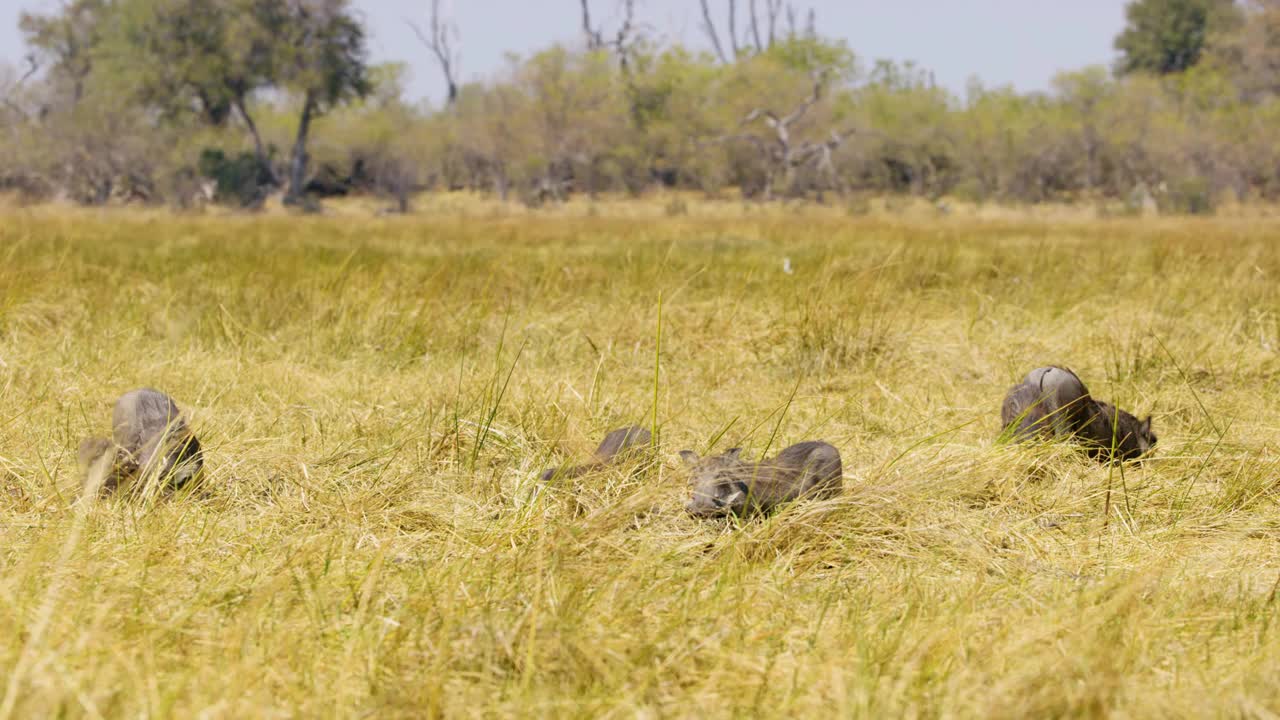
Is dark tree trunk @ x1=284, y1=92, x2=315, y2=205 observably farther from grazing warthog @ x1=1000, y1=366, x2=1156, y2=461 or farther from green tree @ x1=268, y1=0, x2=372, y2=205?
grazing warthog @ x1=1000, y1=366, x2=1156, y2=461

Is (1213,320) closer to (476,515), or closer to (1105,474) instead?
(1105,474)

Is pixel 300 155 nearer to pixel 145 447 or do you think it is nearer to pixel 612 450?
pixel 145 447

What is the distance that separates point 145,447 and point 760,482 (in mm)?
1645

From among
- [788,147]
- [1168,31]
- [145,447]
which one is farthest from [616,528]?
[1168,31]

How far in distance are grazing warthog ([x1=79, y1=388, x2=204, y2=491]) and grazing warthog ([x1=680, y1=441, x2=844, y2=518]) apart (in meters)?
1.36

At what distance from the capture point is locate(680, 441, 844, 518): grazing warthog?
8.30 feet

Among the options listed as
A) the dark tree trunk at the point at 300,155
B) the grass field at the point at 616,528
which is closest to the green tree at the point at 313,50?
the dark tree trunk at the point at 300,155

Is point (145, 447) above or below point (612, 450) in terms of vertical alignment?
above

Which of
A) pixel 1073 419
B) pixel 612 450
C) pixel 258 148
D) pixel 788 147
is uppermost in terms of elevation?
pixel 258 148

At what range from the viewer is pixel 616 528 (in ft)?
7.79

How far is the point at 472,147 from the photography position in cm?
3656

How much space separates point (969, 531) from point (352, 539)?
1.51 m

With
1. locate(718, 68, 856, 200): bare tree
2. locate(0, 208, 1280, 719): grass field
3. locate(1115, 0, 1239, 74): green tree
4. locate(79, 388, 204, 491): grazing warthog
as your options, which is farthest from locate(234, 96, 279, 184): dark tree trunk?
locate(1115, 0, 1239, 74): green tree

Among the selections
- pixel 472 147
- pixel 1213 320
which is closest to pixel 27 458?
pixel 1213 320
